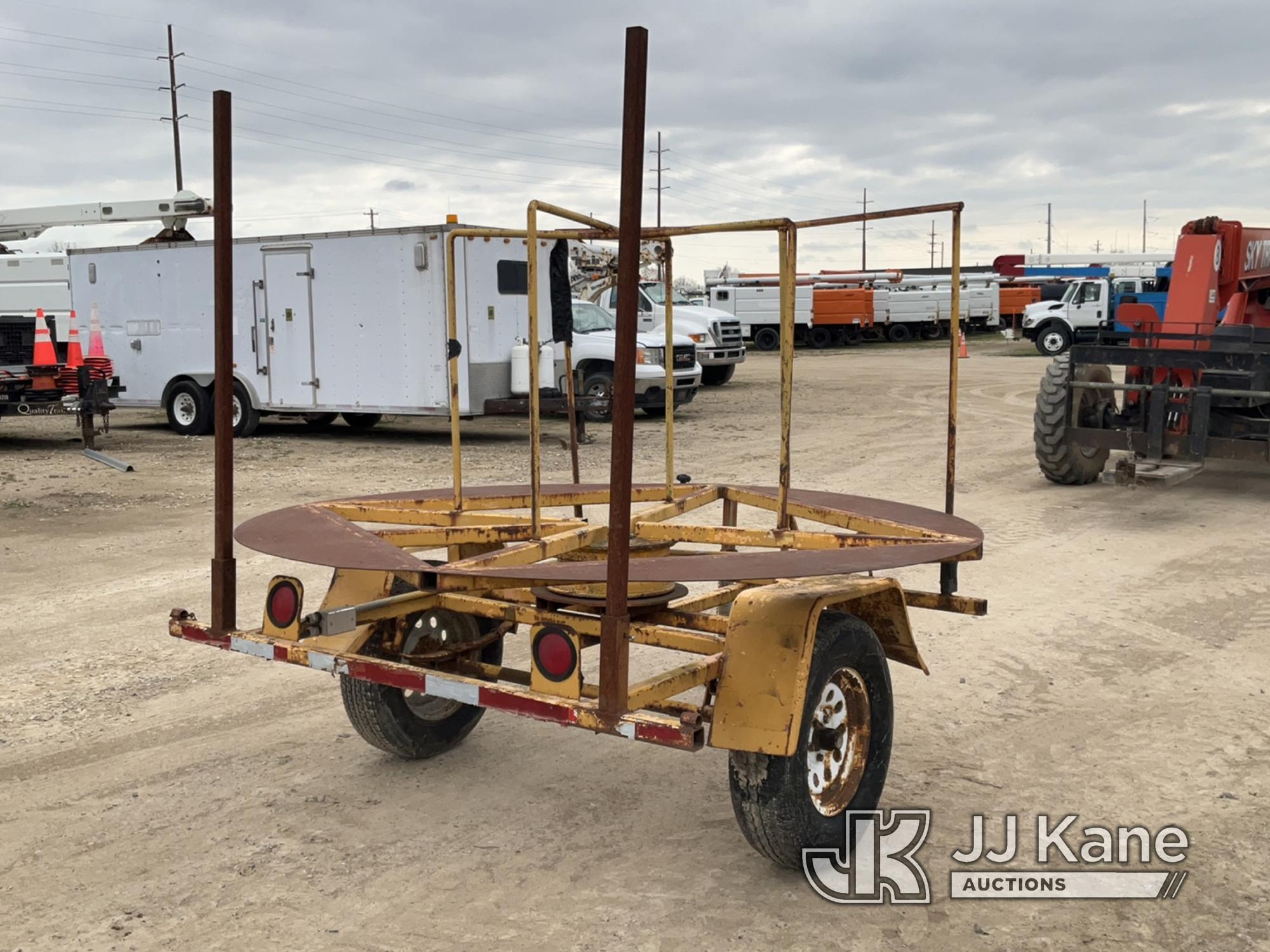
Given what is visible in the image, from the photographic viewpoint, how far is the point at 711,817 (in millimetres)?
4492

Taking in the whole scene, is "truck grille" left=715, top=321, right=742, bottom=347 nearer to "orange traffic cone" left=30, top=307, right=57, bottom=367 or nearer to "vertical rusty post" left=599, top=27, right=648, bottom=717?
"orange traffic cone" left=30, top=307, right=57, bottom=367

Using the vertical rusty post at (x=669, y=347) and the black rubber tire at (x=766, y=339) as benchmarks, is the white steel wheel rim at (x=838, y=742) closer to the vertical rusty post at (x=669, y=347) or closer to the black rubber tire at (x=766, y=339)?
the vertical rusty post at (x=669, y=347)

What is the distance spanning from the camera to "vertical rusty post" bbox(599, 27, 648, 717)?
3264 millimetres

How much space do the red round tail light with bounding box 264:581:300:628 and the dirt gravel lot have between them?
2.38ft

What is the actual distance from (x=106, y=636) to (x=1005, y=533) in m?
6.33

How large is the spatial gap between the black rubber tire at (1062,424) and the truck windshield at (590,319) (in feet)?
27.2

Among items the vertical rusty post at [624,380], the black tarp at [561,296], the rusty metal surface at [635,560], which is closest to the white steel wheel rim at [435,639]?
the rusty metal surface at [635,560]

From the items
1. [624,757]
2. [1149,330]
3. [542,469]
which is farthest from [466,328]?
[624,757]

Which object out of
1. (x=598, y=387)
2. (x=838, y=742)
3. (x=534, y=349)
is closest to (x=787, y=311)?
(x=534, y=349)

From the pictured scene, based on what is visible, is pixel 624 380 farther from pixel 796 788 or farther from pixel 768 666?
pixel 796 788

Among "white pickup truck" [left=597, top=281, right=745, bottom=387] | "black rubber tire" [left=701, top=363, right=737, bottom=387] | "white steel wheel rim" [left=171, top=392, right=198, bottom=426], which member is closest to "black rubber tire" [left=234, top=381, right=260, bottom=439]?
"white steel wheel rim" [left=171, top=392, right=198, bottom=426]

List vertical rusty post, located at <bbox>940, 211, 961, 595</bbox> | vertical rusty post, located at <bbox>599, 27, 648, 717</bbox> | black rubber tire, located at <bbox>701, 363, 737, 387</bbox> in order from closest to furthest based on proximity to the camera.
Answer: vertical rusty post, located at <bbox>599, 27, 648, 717</bbox>
vertical rusty post, located at <bbox>940, 211, 961, 595</bbox>
black rubber tire, located at <bbox>701, 363, 737, 387</bbox>

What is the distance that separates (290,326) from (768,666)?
14.2m

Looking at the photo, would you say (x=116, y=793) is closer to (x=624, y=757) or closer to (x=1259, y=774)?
(x=624, y=757)
